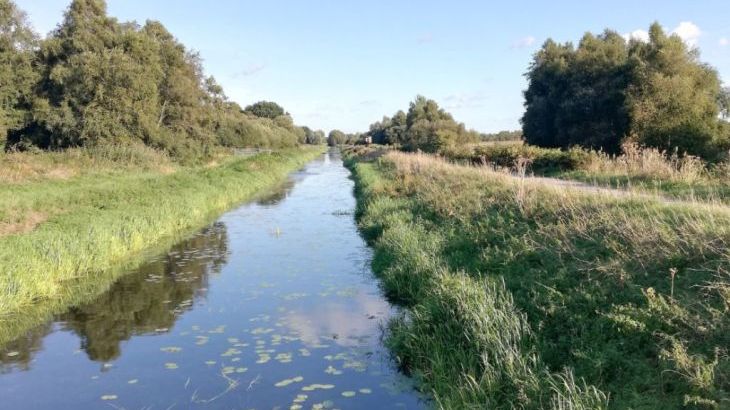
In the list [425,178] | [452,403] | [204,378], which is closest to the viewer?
[452,403]

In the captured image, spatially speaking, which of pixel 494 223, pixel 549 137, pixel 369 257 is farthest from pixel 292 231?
pixel 549 137

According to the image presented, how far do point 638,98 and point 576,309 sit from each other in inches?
928

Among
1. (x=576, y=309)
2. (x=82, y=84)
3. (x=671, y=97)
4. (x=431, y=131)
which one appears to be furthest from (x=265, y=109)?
(x=576, y=309)

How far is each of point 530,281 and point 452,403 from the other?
10.5ft

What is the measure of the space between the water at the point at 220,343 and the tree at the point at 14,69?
27.5 metres

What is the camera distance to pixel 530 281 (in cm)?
844

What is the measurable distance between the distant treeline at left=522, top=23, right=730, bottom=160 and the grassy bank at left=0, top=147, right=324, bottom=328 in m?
19.8

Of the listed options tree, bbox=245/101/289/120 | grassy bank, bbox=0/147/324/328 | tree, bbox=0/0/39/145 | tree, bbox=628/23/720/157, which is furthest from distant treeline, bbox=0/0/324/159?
tree, bbox=245/101/289/120

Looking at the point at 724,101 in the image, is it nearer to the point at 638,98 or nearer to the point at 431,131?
the point at 638,98

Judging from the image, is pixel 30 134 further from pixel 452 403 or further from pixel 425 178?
pixel 452 403

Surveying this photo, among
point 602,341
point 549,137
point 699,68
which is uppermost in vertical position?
point 699,68

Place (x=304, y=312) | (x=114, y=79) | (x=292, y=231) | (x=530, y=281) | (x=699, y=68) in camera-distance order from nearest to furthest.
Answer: (x=530, y=281)
(x=304, y=312)
(x=292, y=231)
(x=699, y=68)
(x=114, y=79)

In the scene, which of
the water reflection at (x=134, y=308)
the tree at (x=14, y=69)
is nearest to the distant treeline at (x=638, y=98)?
the water reflection at (x=134, y=308)

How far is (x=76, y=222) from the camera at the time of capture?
45.3 feet
